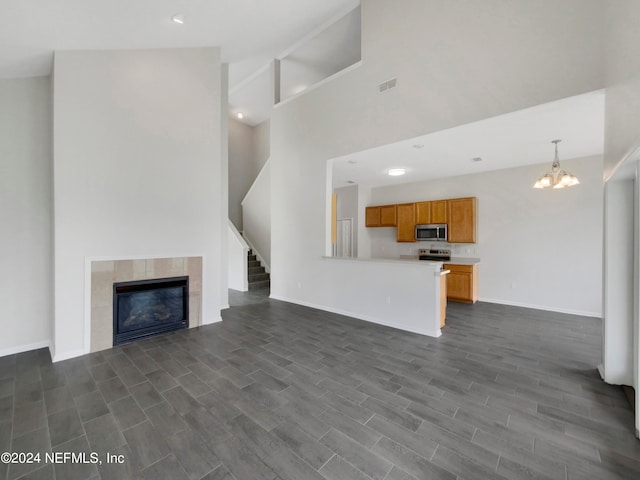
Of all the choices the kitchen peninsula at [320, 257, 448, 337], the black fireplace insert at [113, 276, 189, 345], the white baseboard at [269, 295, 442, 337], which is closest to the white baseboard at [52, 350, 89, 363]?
the black fireplace insert at [113, 276, 189, 345]

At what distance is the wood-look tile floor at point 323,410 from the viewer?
1.62 meters

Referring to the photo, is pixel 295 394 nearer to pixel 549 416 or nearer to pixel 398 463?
pixel 398 463

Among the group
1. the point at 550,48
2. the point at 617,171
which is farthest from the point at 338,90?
the point at 617,171

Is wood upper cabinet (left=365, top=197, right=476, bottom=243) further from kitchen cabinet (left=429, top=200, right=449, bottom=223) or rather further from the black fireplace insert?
the black fireplace insert

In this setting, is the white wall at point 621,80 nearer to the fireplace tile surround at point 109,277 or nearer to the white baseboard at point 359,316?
the white baseboard at point 359,316

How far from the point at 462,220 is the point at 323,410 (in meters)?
5.20

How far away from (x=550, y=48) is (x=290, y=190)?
13.9 feet

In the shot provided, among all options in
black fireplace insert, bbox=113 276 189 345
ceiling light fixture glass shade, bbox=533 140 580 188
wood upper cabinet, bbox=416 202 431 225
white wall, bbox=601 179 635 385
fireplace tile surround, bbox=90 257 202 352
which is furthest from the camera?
wood upper cabinet, bbox=416 202 431 225

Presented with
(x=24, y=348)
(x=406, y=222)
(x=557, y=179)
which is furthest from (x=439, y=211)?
(x=24, y=348)

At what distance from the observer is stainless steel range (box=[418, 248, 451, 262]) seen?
621 centimetres

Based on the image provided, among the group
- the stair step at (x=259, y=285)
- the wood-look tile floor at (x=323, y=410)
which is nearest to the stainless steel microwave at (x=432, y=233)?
the wood-look tile floor at (x=323, y=410)

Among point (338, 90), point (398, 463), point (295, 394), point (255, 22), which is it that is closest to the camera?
point (398, 463)

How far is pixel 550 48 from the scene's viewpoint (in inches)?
107

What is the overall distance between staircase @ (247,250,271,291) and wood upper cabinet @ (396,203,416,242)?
376 centimetres
